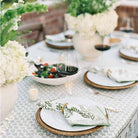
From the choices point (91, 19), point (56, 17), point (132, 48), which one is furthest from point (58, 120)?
point (56, 17)

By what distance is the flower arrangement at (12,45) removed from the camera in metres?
0.79

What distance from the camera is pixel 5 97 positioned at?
902 mm

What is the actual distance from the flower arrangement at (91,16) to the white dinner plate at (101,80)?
349mm

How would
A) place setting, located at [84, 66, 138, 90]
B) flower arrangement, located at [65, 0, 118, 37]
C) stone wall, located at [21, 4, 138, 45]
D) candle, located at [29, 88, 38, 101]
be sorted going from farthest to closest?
stone wall, located at [21, 4, 138, 45]
flower arrangement, located at [65, 0, 118, 37]
place setting, located at [84, 66, 138, 90]
candle, located at [29, 88, 38, 101]

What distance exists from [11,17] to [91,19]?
860 mm

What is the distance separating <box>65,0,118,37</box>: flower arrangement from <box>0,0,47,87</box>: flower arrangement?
0.76 meters

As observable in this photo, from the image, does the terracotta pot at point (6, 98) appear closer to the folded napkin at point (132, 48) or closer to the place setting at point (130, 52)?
the place setting at point (130, 52)

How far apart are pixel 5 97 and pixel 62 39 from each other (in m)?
1.31

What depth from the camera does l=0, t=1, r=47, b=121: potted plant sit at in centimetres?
79

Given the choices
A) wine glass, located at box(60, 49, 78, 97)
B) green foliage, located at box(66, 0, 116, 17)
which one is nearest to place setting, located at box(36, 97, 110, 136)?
wine glass, located at box(60, 49, 78, 97)

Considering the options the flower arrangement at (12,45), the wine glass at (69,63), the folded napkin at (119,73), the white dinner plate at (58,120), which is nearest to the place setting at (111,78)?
the folded napkin at (119,73)

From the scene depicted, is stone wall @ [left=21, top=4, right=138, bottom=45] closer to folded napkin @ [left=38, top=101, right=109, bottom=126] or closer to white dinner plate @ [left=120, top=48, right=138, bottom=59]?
white dinner plate @ [left=120, top=48, right=138, bottom=59]

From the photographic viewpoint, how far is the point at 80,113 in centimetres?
95

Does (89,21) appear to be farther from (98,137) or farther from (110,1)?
(98,137)
